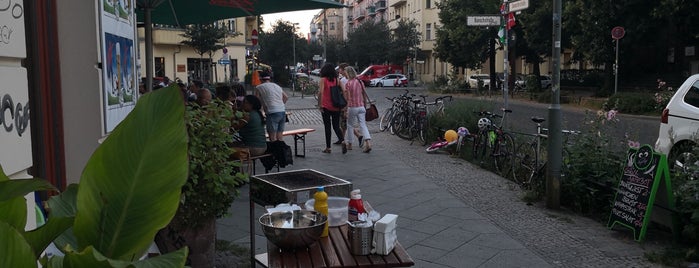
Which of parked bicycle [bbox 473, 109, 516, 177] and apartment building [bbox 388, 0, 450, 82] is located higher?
apartment building [bbox 388, 0, 450, 82]

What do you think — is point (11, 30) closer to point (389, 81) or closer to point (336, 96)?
point (336, 96)

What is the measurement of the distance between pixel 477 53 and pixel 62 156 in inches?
1546

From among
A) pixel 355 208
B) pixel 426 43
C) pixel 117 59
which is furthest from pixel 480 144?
pixel 426 43

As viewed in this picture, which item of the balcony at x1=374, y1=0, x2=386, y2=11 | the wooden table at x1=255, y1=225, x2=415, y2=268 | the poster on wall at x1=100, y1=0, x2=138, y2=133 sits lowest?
the wooden table at x1=255, y1=225, x2=415, y2=268

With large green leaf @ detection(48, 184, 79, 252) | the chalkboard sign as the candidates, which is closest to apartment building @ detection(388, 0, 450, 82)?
the chalkboard sign

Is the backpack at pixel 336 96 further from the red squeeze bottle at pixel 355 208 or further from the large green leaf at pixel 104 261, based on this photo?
the large green leaf at pixel 104 261

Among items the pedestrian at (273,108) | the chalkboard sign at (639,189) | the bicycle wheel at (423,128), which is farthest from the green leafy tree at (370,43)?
the chalkboard sign at (639,189)

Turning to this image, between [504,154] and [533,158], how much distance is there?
115 centimetres

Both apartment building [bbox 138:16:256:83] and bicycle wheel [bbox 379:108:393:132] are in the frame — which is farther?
Answer: apartment building [bbox 138:16:256:83]

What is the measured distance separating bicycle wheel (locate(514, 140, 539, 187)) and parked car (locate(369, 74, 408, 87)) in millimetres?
47457

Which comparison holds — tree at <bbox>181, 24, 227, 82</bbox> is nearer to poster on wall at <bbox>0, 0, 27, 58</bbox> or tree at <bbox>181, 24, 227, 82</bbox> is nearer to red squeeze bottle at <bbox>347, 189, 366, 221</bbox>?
red squeeze bottle at <bbox>347, 189, 366, 221</bbox>

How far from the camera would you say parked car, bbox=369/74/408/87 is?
55562 millimetres

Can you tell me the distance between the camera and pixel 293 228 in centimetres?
287

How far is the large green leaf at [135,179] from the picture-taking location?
39.8 inches
